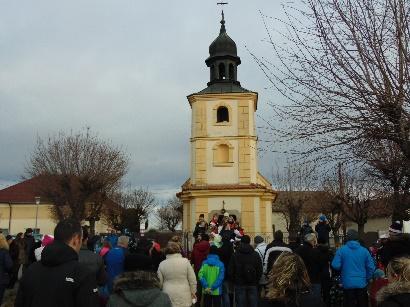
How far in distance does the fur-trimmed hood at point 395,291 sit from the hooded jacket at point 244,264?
653 cm

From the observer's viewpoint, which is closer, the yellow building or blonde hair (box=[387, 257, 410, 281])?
blonde hair (box=[387, 257, 410, 281])

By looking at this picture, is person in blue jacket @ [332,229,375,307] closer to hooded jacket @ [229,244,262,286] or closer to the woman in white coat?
hooded jacket @ [229,244,262,286]

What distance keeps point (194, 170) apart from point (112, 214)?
14.7 metres

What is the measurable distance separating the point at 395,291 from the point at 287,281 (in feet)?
3.06

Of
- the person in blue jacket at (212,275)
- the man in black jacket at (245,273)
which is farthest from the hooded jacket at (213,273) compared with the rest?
the man in black jacket at (245,273)

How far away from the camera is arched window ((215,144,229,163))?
37.4 metres

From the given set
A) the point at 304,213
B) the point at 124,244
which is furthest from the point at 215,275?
the point at 304,213

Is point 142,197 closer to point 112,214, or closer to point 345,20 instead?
point 112,214

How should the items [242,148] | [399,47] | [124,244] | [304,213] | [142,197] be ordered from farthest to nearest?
[142,197] → [304,213] → [242,148] → [124,244] → [399,47]

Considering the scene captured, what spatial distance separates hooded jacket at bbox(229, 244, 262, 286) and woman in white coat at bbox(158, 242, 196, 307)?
82.1 inches

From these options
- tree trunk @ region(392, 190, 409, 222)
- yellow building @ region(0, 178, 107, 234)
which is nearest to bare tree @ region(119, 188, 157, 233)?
yellow building @ region(0, 178, 107, 234)

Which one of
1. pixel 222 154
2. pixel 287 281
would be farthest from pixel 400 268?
pixel 222 154

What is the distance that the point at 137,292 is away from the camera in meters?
4.11

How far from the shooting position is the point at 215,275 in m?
9.97
